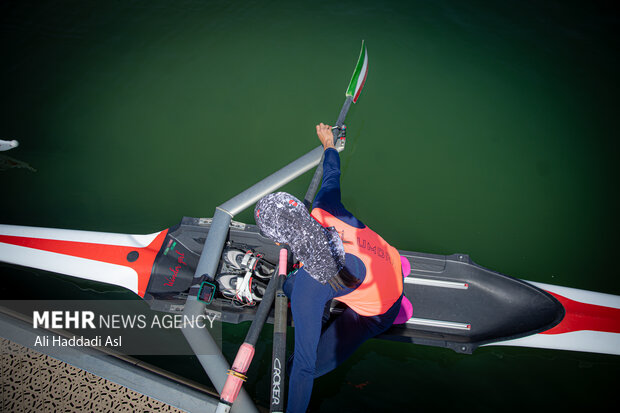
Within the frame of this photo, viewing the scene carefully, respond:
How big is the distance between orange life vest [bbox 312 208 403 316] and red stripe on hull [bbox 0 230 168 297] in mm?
1819

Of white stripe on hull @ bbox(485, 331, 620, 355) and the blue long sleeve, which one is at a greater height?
the blue long sleeve

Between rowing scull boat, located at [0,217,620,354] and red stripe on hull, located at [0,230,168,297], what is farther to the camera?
red stripe on hull, located at [0,230,168,297]

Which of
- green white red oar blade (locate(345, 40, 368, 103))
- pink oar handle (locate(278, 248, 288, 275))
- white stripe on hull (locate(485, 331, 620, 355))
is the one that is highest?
green white red oar blade (locate(345, 40, 368, 103))

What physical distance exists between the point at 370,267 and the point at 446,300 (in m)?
1.39

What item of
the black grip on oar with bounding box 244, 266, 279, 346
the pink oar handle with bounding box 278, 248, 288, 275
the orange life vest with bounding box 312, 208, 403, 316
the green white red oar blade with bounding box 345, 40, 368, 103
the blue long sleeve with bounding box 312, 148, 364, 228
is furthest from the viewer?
the green white red oar blade with bounding box 345, 40, 368, 103

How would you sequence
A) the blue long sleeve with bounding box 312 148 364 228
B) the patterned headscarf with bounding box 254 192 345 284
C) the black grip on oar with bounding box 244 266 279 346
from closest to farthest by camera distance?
the patterned headscarf with bounding box 254 192 345 284 → the blue long sleeve with bounding box 312 148 364 228 → the black grip on oar with bounding box 244 266 279 346

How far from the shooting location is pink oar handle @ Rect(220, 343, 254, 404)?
1.80 m

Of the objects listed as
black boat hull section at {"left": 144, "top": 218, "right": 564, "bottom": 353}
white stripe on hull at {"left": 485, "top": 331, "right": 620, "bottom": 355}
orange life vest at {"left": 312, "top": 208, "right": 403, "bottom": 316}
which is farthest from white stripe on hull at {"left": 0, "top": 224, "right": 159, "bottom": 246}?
white stripe on hull at {"left": 485, "top": 331, "right": 620, "bottom": 355}

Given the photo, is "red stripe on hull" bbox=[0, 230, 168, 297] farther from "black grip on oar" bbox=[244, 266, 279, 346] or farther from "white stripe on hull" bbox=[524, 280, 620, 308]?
"white stripe on hull" bbox=[524, 280, 620, 308]

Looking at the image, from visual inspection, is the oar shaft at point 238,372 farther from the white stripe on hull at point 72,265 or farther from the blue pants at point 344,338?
the white stripe on hull at point 72,265

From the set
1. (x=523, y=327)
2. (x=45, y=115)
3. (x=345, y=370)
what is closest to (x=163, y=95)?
(x=45, y=115)

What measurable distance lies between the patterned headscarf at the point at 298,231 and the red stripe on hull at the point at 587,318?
7.37 feet

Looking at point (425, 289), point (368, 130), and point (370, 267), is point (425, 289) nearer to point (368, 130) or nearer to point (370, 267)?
point (370, 267)

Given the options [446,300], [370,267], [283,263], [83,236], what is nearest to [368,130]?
[446,300]
